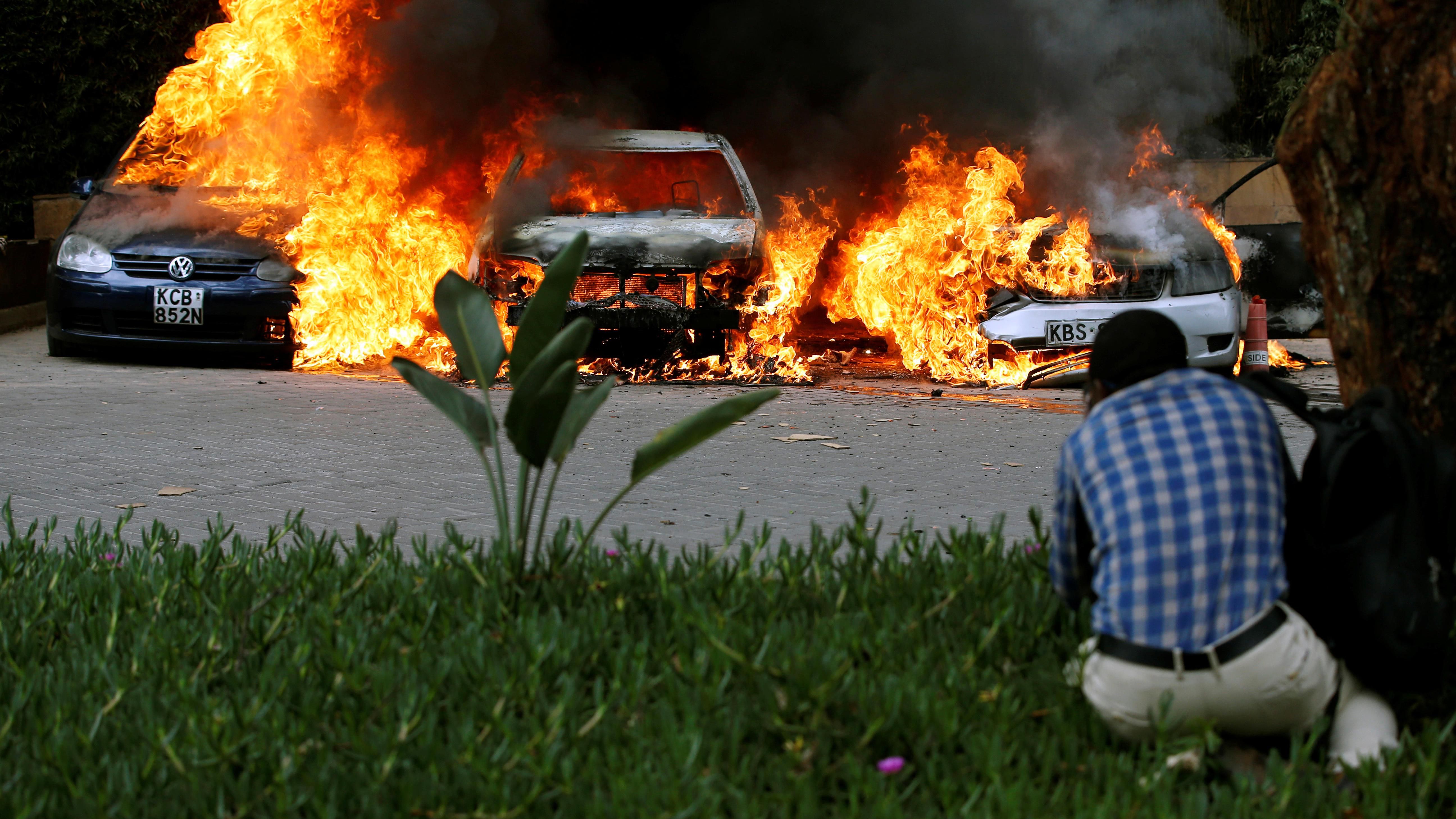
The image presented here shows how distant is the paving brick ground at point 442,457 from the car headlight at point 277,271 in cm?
79

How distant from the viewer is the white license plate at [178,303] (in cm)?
984

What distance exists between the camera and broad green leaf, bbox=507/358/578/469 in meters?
3.26

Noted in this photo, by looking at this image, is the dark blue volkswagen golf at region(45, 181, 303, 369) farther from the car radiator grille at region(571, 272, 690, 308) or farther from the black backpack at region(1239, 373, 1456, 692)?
the black backpack at region(1239, 373, 1456, 692)

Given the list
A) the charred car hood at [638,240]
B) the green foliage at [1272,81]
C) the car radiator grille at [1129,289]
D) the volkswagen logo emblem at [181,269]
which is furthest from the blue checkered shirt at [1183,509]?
the green foliage at [1272,81]

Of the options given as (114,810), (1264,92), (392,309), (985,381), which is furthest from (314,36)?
(1264,92)

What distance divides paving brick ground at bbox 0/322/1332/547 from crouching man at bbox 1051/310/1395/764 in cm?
198

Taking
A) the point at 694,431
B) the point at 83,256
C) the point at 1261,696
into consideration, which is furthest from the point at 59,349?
the point at 1261,696

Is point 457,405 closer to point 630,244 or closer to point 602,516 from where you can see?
point 602,516

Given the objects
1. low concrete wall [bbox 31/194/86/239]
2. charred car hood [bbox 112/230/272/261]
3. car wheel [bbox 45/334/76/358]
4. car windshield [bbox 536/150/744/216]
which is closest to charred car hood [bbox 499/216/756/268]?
car windshield [bbox 536/150/744/216]

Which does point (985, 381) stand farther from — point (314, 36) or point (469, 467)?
point (314, 36)

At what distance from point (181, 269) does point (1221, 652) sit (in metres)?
9.04

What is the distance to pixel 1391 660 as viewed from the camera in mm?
2566

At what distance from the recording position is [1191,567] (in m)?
2.58

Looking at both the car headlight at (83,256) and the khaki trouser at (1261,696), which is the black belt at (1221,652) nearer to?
the khaki trouser at (1261,696)
